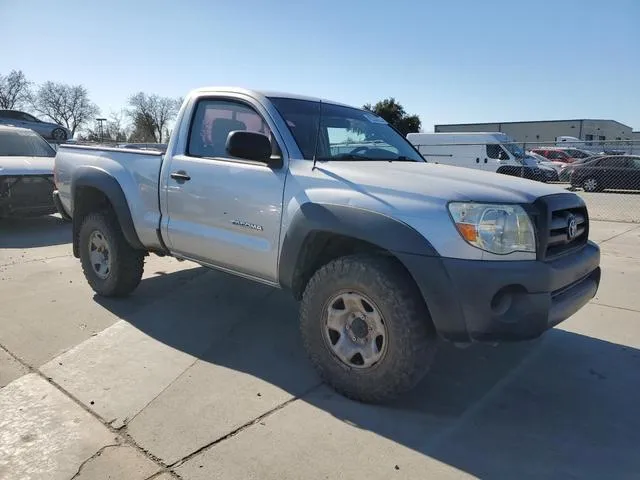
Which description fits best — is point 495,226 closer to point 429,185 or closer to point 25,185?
point 429,185

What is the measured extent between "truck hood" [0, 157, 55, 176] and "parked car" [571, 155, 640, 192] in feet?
56.1

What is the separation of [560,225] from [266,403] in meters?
2.06

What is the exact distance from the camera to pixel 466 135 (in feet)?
74.1

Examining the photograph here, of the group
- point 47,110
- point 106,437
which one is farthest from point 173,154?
point 47,110

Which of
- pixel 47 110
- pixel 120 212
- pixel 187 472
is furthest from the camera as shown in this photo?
pixel 47 110

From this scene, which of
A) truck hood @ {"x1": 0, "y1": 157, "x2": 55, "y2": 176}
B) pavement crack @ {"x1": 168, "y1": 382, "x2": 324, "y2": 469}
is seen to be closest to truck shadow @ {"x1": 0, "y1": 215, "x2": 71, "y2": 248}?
truck hood @ {"x1": 0, "y1": 157, "x2": 55, "y2": 176}

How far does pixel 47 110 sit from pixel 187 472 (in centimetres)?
8327

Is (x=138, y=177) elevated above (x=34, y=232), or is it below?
above

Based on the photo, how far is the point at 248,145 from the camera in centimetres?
338

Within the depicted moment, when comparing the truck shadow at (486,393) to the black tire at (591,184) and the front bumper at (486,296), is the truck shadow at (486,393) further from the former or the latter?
the black tire at (591,184)

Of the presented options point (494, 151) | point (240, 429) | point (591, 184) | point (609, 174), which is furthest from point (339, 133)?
Answer: point (494, 151)

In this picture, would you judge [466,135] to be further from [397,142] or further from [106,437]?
[106,437]

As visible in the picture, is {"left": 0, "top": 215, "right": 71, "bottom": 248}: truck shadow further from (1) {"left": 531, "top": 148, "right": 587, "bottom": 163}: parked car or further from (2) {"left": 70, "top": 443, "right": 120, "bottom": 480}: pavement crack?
(1) {"left": 531, "top": 148, "right": 587, "bottom": 163}: parked car

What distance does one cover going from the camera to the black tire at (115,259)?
483 centimetres
